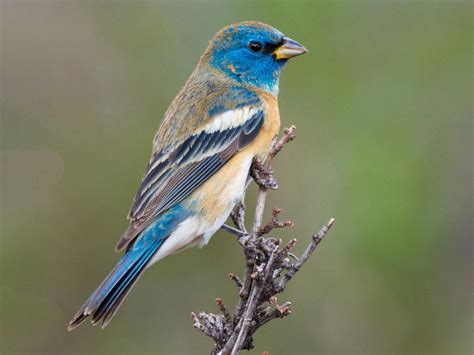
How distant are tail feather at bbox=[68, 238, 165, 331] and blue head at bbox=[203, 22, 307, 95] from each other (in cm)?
141

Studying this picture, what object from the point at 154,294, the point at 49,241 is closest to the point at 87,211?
the point at 49,241

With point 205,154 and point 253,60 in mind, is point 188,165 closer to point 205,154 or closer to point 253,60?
point 205,154

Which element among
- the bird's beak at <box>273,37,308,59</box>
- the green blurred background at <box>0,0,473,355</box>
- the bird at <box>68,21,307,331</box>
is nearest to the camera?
the bird at <box>68,21,307,331</box>

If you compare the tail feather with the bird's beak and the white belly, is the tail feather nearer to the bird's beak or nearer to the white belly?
the white belly

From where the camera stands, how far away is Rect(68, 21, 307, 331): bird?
5.34m

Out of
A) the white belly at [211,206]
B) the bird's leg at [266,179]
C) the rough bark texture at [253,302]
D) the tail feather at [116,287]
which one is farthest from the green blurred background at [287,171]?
the rough bark texture at [253,302]

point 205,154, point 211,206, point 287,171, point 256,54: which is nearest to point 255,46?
point 256,54

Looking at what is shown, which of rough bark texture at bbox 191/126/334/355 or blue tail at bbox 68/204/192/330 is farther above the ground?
rough bark texture at bbox 191/126/334/355

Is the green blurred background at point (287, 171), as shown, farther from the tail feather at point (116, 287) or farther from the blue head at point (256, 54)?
the tail feather at point (116, 287)

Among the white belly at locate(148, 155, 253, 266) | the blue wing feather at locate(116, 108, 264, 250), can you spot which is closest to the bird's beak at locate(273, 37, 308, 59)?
the blue wing feather at locate(116, 108, 264, 250)

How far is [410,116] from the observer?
824 centimetres

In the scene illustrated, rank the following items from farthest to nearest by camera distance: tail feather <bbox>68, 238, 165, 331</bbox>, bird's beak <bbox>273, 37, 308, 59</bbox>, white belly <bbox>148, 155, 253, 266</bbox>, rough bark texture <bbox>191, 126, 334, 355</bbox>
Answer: bird's beak <bbox>273, 37, 308, 59</bbox> → white belly <bbox>148, 155, 253, 266</bbox> → tail feather <bbox>68, 238, 165, 331</bbox> → rough bark texture <bbox>191, 126, 334, 355</bbox>

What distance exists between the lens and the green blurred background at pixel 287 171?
23.8ft

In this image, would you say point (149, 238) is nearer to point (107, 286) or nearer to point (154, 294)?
point (107, 286)
